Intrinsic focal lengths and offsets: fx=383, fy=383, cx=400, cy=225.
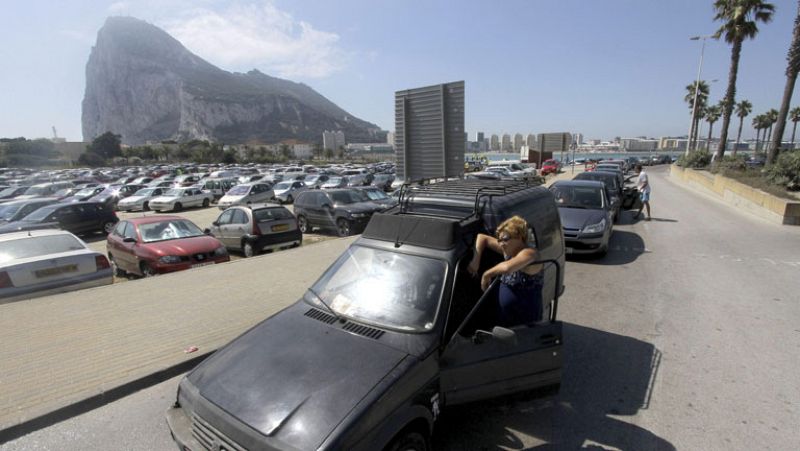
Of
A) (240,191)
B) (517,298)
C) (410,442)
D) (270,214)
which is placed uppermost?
(517,298)

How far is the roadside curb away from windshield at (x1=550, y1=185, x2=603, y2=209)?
894 centimetres

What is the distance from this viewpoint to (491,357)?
2914mm

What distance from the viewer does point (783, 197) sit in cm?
1331

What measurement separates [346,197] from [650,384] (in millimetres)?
11947

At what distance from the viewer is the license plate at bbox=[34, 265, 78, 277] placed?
22.0 feet

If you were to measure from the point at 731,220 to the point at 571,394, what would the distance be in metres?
13.8

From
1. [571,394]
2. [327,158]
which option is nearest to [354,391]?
[571,394]

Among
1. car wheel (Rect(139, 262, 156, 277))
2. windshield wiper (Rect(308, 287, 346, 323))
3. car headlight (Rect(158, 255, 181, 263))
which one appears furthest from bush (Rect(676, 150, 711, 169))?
car wheel (Rect(139, 262, 156, 277))

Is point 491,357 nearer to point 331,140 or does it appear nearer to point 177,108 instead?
point 331,140

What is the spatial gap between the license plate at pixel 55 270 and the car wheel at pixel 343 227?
25.8 feet

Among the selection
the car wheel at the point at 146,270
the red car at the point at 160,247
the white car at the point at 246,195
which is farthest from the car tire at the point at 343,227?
the white car at the point at 246,195

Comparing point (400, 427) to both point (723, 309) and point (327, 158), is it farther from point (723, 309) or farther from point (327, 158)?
point (327, 158)

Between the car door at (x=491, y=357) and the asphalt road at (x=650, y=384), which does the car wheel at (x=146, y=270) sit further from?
the car door at (x=491, y=357)

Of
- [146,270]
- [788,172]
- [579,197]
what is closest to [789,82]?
[788,172]
